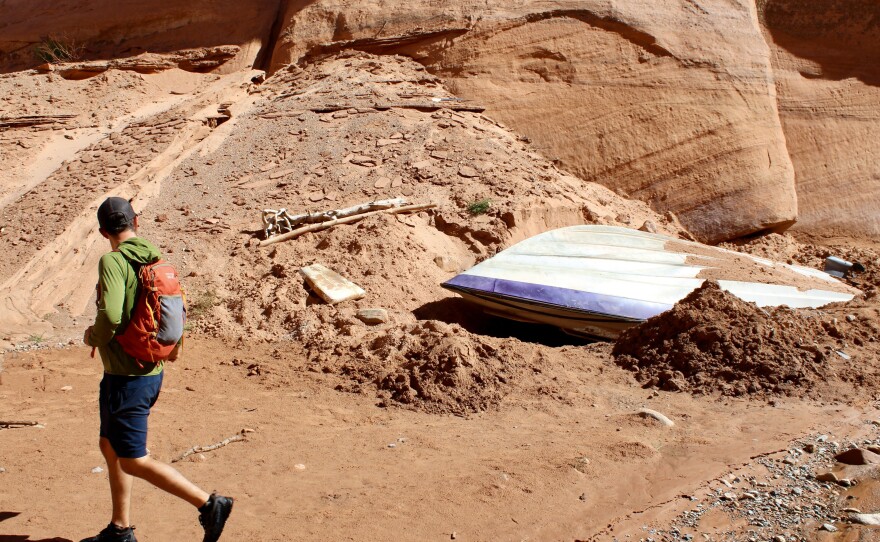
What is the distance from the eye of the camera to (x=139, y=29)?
1232cm

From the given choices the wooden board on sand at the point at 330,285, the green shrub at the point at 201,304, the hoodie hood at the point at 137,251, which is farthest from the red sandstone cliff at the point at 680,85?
the hoodie hood at the point at 137,251

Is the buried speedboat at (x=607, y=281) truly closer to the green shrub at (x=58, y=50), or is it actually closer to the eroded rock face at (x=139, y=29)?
the eroded rock face at (x=139, y=29)

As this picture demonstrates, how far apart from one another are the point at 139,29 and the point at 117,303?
10.9 m

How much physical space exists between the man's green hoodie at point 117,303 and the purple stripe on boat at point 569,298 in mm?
3676

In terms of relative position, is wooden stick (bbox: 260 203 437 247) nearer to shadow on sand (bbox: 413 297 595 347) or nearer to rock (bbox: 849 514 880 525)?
shadow on sand (bbox: 413 297 595 347)

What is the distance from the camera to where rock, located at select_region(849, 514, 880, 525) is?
3.00m

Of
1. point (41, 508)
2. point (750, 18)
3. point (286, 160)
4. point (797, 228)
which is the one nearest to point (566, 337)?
point (286, 160)

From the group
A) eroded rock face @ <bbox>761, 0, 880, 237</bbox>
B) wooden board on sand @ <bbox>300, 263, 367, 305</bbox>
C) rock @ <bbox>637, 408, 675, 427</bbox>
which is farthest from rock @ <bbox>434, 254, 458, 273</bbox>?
eroded rock face @ <bbox>761, 0, 880, 237</bbox>

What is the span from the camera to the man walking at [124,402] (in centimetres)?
273

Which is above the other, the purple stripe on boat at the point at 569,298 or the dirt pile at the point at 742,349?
the dirt pile at the point at 742,349

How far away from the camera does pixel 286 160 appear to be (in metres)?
8.45

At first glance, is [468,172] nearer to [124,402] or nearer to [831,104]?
[831,104]

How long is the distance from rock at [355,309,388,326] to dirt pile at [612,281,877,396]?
176 centimetres

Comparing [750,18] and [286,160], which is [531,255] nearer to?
[286,160]
